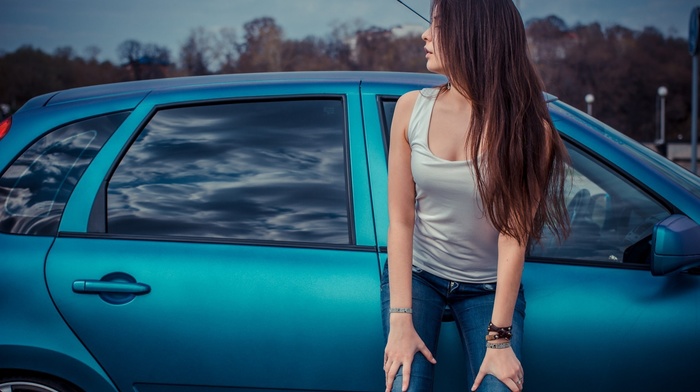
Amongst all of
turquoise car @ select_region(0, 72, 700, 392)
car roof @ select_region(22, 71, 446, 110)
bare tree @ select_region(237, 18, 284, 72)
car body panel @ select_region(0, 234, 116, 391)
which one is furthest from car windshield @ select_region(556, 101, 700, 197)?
bare tree @ select_region(237, 18, 284, 72)

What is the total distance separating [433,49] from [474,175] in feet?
1.05

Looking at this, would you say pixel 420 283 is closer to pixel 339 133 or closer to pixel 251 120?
pixel 339 133

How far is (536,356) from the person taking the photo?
1988 millimetres

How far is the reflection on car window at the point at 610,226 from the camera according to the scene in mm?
2104

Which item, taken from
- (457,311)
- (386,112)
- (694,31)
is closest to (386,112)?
(386,112)

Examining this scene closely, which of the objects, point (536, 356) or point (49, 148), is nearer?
point (536, 356)

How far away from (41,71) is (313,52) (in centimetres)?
2078

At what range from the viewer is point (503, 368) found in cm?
164

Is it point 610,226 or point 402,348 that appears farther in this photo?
point 610,226

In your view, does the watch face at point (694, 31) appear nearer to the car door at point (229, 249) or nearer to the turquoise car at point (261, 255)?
the turquoise car at point (261, 255)

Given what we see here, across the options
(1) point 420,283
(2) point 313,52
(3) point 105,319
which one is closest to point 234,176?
(3) point 105,319

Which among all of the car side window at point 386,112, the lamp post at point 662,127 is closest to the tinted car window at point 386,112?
the car side window at point 386,112

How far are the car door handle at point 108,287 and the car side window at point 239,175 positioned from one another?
Answer: 0.58 ft

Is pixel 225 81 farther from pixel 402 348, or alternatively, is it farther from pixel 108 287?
pixel 402 348
